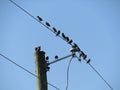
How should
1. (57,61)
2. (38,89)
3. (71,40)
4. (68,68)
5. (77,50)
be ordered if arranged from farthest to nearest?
(71,40), (68,68), (77,50), (57,61), (38,89)

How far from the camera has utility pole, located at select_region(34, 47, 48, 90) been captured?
8742 millimetres

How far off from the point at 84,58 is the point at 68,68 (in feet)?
2.41

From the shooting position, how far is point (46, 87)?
8758 mm

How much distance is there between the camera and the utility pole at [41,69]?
874cm

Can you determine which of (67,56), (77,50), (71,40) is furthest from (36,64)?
(71,40)

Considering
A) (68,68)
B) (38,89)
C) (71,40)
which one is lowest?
(38,89)

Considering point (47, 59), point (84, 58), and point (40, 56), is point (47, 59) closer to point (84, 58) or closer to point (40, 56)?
point (40, 56)

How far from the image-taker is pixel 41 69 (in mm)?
8953

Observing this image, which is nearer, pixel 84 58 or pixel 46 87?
pixel 46 87

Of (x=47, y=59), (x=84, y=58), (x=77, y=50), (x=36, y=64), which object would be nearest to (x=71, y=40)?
(x=84, y=58)

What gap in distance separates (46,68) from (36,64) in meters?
0.32

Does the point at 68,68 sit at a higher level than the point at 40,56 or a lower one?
higher

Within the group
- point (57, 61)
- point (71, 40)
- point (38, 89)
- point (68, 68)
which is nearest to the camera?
point (38, 89)

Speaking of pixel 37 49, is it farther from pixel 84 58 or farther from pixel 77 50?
pixel 84 58
